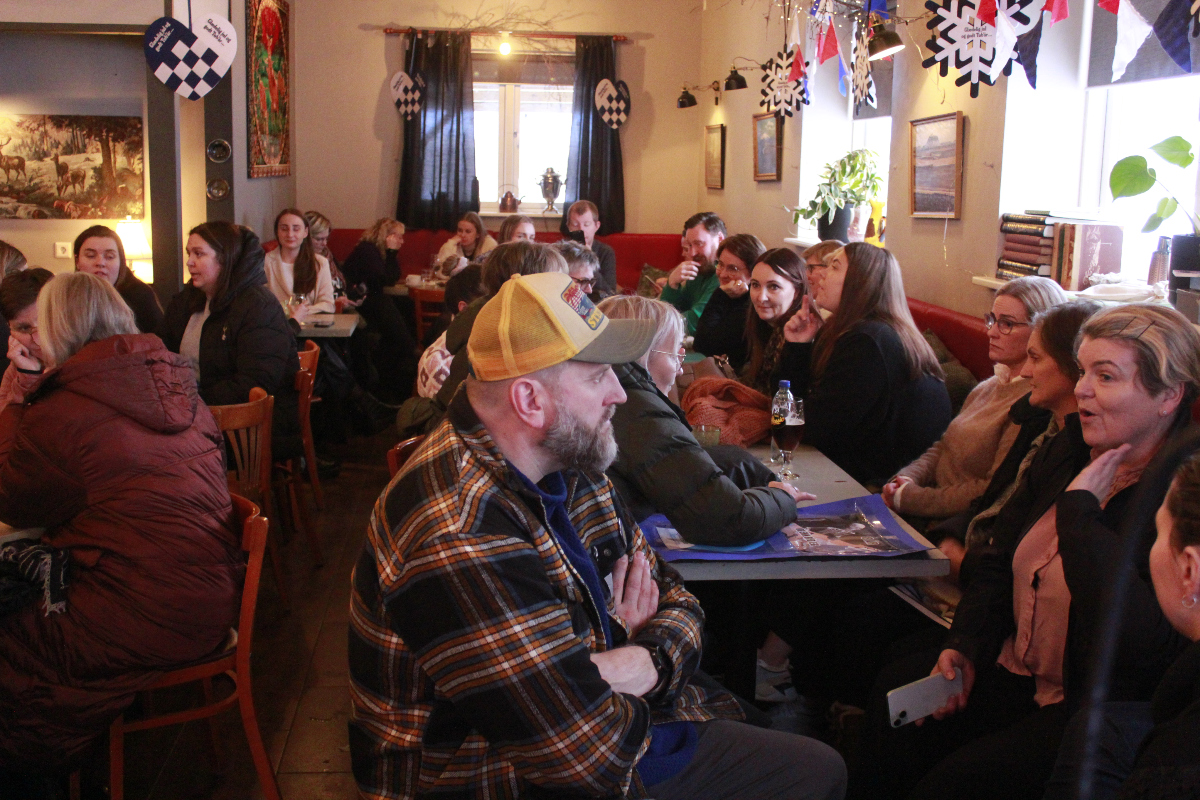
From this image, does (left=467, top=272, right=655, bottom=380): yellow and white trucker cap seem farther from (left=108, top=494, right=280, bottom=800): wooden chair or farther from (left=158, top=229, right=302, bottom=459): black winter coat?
(left=158, top=229, right=302, bottom=459): black winter coat

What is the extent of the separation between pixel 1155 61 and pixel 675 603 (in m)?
3.30

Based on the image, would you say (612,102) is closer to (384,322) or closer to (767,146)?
(767,146)

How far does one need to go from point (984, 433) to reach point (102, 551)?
7.66 ft

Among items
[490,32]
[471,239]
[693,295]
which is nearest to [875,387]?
[693,295]

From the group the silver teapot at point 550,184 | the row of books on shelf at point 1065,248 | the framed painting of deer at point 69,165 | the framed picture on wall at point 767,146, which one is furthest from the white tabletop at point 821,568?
the silver teapot at point 550,184

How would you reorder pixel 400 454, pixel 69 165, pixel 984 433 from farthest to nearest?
pixel 69 165
pixel 984 433
pixel 400 454

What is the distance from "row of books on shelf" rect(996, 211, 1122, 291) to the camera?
387 cm

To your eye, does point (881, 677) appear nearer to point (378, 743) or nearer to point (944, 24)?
point (378, 743)

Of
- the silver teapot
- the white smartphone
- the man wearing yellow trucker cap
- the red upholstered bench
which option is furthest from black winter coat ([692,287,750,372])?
the silver teapot

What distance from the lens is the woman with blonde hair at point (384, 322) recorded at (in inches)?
295

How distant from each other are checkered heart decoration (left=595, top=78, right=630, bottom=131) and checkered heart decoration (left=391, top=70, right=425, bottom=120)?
66.7 inches

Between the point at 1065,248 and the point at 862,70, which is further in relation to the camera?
the point at 862,70

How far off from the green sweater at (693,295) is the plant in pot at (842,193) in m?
0.73

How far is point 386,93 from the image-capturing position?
9.76 m
